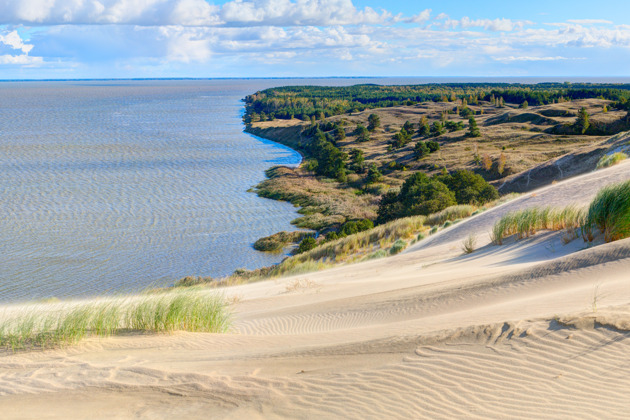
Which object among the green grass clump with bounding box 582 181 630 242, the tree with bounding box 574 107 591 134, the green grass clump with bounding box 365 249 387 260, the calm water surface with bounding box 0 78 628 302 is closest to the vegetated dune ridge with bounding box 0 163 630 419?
the green grass clump with bounding box 582 181 630 242

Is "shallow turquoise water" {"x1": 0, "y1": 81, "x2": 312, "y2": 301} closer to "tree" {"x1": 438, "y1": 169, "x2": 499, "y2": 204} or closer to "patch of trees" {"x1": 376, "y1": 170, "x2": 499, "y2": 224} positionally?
"patch of trees" {"x1": 376, "y1": 170, "x2": 499, "y2": 224}

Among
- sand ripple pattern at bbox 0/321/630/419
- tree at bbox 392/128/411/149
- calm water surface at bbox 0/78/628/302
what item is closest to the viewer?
sand ripple pattern at bbox 0/321/630/419

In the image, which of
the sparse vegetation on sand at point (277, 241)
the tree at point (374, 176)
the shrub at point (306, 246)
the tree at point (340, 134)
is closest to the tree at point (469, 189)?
the shrub at point (306, 246)

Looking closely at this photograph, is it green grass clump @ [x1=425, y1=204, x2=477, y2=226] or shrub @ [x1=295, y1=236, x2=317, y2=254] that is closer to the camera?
green grass clump @ [x1=425, y1=204, x2=477, y2=226]

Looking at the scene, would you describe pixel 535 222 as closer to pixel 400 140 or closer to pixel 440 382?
pixel 440 382

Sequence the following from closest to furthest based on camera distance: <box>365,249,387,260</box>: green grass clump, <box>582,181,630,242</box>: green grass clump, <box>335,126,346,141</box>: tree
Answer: <box>582,181,630,242</box>: green grass clump < <box>365,249,387,260</box>: green grass clump < <box>335,126,346,141</box>: tree

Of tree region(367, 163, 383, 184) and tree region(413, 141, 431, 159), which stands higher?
tree region(413, 141, 431, 159)

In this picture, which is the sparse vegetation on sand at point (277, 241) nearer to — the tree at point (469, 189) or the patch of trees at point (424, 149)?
the tree at point (469, 189)

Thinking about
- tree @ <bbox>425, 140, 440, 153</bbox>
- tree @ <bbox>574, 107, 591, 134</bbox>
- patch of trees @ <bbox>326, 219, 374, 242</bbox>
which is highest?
tree @ <bbox>574, 107, 591, 134</bbox>
